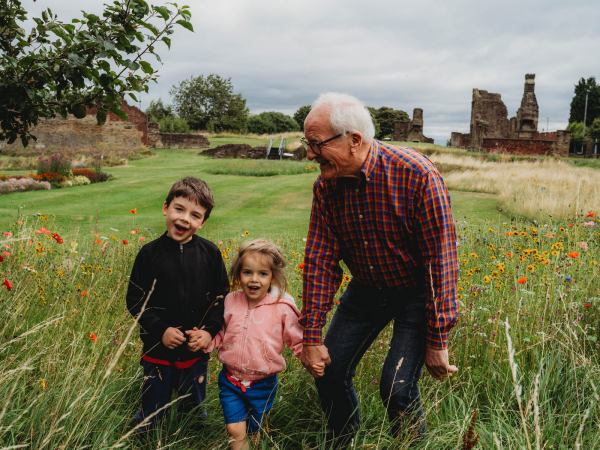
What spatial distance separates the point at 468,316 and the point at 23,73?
3.60 m

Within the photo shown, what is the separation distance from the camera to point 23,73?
2.66 metres

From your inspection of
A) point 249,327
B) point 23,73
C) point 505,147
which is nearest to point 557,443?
point 249,327

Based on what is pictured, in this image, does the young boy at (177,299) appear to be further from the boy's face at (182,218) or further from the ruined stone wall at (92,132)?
the ruined stone wall at (92,132)

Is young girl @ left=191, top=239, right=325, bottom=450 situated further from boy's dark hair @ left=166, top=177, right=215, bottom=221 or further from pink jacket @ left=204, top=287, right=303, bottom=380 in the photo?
boy's dark hair @ left=166, top=177, right=215, bottom=221

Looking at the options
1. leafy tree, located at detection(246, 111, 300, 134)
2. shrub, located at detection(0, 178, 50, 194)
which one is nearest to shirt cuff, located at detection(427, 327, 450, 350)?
shrub, located at detection(0, 178, 50, 194)

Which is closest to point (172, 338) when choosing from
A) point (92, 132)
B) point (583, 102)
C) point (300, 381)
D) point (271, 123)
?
point (300, 381)

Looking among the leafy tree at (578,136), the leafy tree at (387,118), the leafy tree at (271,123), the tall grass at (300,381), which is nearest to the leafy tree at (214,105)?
the leafy tree at (271,123)

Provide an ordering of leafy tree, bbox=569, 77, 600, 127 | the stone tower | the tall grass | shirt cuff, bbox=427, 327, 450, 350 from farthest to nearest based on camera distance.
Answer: leafy tree, bbox=569, 77, 600, 127 → the stone tower → shirt cuff, bbox=427, 327, 450, 350 → the tall grass

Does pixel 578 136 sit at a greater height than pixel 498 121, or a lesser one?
lesser

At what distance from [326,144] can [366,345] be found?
3.88ft

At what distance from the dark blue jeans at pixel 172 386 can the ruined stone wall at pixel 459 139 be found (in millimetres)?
39964

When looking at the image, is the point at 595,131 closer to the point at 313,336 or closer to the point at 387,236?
the point at 387,236

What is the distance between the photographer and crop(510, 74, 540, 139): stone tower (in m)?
36.8

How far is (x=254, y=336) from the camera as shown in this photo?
101 inches
